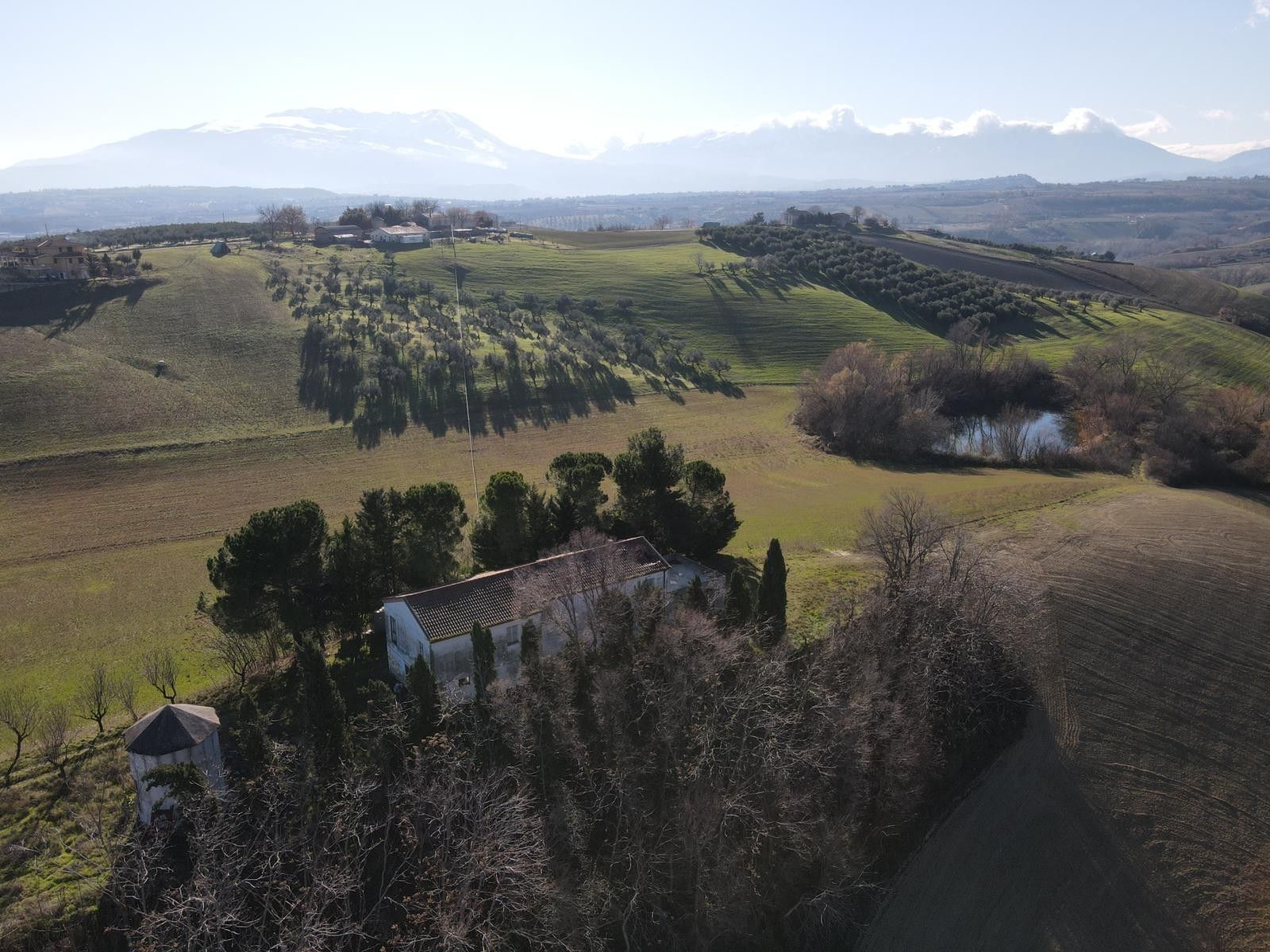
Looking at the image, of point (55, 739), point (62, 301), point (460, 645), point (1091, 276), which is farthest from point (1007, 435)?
point (62, 301)

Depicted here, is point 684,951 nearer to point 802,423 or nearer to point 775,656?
point 775,656

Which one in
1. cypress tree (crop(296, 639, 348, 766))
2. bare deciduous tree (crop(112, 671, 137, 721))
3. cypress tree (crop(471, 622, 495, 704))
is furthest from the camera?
bare deciduous tree (crop(112, 671, 137, 721))

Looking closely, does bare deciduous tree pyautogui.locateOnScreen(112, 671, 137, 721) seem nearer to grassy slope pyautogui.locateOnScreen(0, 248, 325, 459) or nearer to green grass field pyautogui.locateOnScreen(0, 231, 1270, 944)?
green grass field pyautogui.locateOnScreen(0, 231, 1270, 944)

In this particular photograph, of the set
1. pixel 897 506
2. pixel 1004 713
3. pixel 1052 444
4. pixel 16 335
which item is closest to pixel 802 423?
pixel 1052 444

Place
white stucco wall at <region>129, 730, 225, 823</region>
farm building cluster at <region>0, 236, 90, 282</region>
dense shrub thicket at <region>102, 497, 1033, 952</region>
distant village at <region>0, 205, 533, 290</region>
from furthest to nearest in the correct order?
distant village at <region>0, 205, 533, 290</region> < farm building cluster at <region>0, 236, 90, 282</region> < white stucco wall at <region>129, 730, 225, 823</region> < dense shrub thicket at <region>102, 497, 1033, 952</region>

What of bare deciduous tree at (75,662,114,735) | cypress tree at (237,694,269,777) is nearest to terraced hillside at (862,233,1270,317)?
bare deciduous tree at (75,662,114,735)

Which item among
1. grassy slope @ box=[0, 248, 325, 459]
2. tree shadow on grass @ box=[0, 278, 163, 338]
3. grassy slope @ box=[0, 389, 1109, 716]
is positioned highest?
tree shadow on grass @ box=[0, 278, 163, 338]
